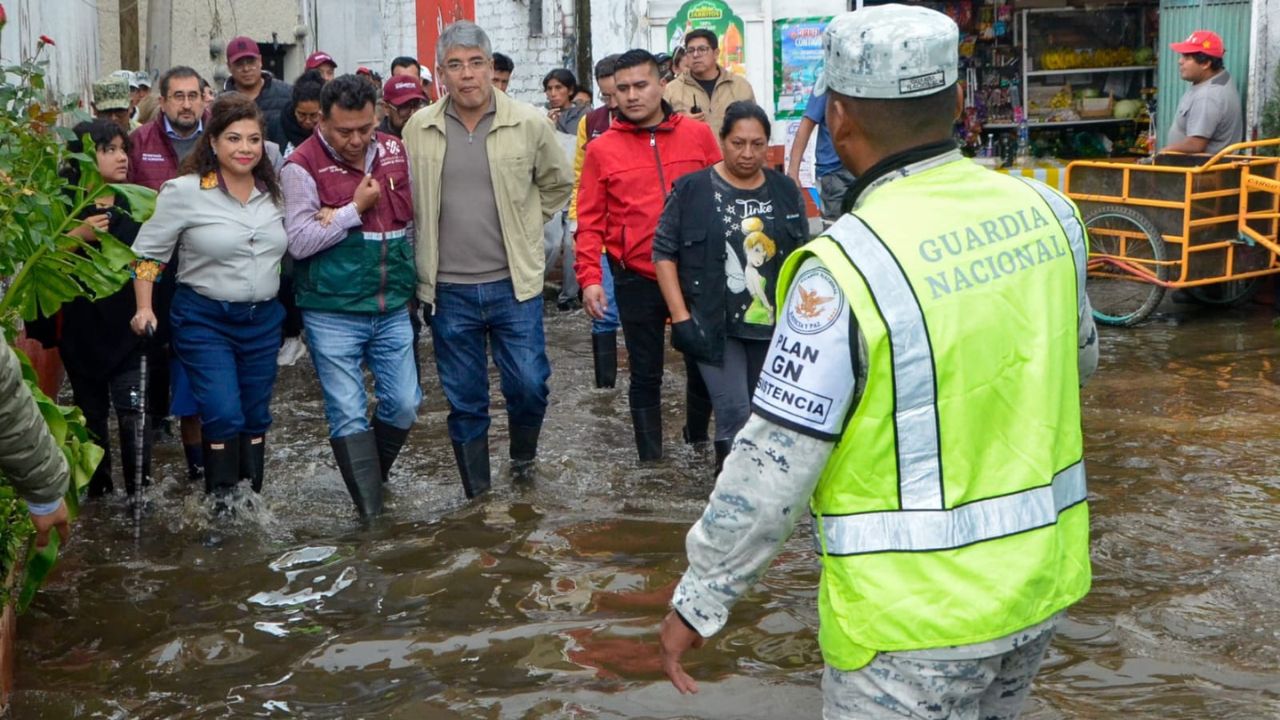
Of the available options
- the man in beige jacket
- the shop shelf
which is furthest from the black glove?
the shop shelf

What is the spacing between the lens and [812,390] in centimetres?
255

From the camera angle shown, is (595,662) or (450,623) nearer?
(595,662)

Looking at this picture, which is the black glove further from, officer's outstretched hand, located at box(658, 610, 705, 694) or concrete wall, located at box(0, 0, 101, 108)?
officer's outstretched hand, located at box(658, 610, 705, 694)

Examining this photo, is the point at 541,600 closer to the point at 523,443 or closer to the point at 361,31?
the point at 523,443

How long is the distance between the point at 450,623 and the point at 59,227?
1.85 m

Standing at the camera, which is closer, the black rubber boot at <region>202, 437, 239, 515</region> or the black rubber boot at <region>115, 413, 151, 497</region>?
the black rubber boot at <region>202, 437, 239, 515</region>

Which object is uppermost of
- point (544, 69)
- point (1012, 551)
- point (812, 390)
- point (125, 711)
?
point (544, 69)

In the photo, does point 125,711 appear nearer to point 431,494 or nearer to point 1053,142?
point 431,494

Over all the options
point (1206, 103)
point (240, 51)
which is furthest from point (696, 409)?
point (1206, 103)

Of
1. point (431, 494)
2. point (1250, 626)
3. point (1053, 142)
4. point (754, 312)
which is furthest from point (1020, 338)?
point (1053, 142)

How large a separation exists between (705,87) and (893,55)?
8.37 metres

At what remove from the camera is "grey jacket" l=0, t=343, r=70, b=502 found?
3113 mm

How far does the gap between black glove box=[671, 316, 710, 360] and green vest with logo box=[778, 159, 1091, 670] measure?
13.3 ft

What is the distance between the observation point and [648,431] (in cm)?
775
